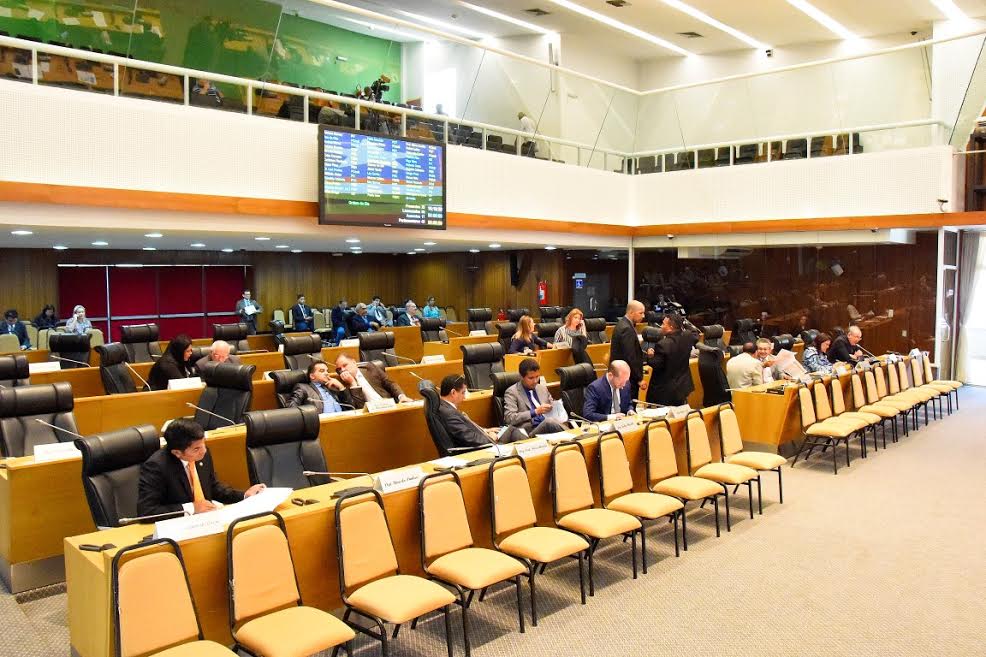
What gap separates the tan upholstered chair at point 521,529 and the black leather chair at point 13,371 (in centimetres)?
515

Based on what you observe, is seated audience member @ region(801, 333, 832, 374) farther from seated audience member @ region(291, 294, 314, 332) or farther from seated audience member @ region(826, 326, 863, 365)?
seated audience member @ region(291, 294, 314, 332)

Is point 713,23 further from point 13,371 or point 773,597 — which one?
point 13,371

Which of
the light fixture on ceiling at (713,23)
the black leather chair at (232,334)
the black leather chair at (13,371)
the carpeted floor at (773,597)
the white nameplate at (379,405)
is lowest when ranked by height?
the carpeted floor at (773,597)

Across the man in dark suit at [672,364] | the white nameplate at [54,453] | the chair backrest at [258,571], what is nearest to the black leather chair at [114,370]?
the white nameplate at [54,453]

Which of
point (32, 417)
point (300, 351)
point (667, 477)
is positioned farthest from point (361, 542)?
point (300, 351)

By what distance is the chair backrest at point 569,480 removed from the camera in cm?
488

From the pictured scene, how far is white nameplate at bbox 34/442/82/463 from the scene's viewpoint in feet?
15.5

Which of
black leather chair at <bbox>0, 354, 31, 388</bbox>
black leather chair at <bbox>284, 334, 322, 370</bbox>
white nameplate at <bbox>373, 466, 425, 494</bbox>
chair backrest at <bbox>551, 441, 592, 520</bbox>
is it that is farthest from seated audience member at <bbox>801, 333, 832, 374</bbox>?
black leather chair at <bbox>0, 354, 31, 388</bbox>

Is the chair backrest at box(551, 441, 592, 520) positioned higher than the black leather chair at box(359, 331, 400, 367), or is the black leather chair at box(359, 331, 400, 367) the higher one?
the black leather chair at box(359, 331, 400, 367)

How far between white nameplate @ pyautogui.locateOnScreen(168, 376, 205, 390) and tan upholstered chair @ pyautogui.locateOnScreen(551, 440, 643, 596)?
13.0 feet

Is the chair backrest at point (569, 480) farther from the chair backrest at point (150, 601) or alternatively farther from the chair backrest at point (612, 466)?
the chair backrest at point (150, 601)

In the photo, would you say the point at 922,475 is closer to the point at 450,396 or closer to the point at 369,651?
the point at 450,396

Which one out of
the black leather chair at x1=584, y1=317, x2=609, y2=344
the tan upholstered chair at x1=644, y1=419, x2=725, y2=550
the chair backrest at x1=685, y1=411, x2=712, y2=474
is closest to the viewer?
the tan upholstered chair at x1=644, y1=419, x2=725, y2=550

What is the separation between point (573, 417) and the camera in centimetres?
680
